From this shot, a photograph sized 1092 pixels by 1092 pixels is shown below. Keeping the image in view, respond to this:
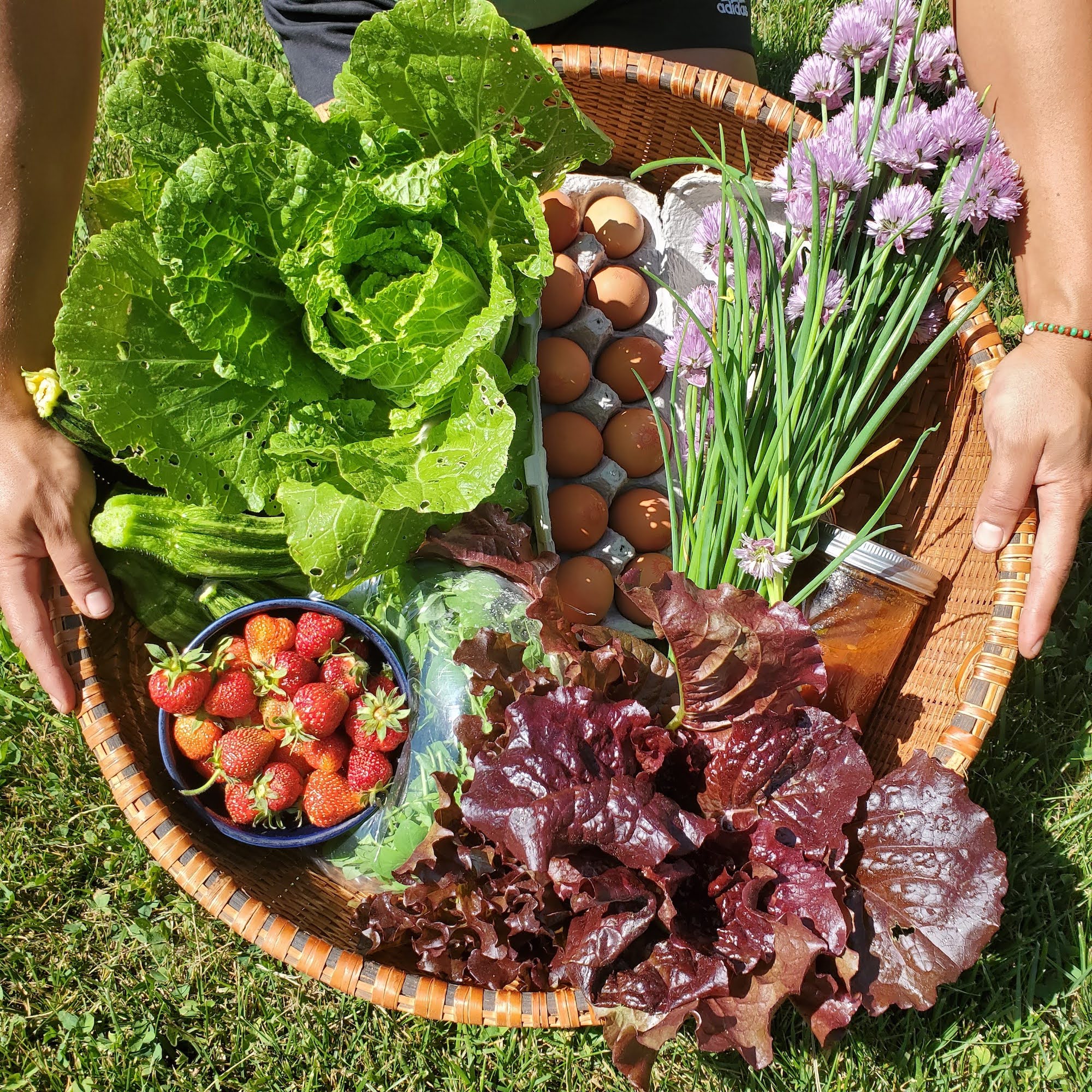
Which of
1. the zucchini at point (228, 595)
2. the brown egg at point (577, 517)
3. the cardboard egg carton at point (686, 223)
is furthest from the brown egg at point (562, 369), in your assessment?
the zucchini at point (228, 595)

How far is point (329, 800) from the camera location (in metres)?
1.31

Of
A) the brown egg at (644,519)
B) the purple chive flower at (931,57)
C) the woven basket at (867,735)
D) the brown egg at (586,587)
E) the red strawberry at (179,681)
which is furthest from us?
the brown egg at (644,519)

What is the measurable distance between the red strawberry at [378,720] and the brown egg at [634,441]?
613mm

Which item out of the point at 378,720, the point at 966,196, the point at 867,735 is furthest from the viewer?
the point at 867,735

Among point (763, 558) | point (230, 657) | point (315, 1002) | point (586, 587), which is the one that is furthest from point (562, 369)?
point (315, 1002)

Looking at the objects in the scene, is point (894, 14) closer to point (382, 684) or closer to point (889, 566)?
point (889, 566)

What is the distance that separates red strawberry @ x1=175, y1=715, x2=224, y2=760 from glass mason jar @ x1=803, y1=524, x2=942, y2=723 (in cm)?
94

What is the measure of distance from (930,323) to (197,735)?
4.39 feet

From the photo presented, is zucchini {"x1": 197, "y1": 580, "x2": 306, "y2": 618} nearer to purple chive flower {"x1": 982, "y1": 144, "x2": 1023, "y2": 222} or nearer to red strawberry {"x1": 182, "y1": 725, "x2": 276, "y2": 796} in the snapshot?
red strawberry {"x1": 182, "y1": 725, "x2": 276, "y2": 796}

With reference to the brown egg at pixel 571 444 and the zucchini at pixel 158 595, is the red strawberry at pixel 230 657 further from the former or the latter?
the brown egg at pixel 571 444

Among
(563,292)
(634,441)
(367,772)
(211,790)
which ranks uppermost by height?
(563,292)

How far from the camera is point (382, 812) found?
4.40 ft

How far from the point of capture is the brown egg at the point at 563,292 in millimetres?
1554

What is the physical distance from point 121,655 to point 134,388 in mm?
447
